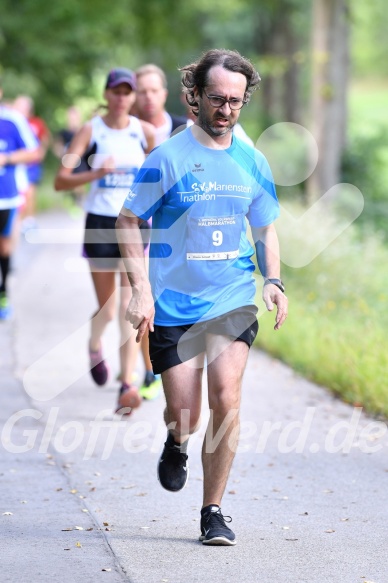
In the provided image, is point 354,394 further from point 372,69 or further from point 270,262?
point 372,69

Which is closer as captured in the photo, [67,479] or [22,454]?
[67,479]

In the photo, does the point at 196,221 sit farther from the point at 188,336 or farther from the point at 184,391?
the point at 184,391

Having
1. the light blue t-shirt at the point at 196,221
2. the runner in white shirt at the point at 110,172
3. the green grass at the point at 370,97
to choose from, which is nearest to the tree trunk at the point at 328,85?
the runner in white shirt at the point at 110,172

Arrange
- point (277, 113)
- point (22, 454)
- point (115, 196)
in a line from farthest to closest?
point (277, 113) < point (115, 196) < point (22, 454)

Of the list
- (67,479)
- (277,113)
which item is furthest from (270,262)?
(277,113)

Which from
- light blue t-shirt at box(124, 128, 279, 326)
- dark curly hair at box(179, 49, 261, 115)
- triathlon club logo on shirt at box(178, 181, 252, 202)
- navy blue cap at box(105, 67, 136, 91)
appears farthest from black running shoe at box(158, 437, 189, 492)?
navy blue cap at box(105, 67, 136, 91)

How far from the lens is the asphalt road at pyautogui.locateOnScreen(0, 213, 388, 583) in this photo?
4949 mm

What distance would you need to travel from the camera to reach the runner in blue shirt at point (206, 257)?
5.20m

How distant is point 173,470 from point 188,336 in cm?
72

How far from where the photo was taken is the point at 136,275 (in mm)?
Answer: 5215

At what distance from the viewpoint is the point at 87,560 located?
16.3 feet

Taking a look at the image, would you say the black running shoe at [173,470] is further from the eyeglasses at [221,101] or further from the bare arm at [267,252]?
the eyeglasses at [221,101]

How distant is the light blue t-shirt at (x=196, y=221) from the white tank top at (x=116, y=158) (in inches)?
112

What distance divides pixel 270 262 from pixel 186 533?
127cm
